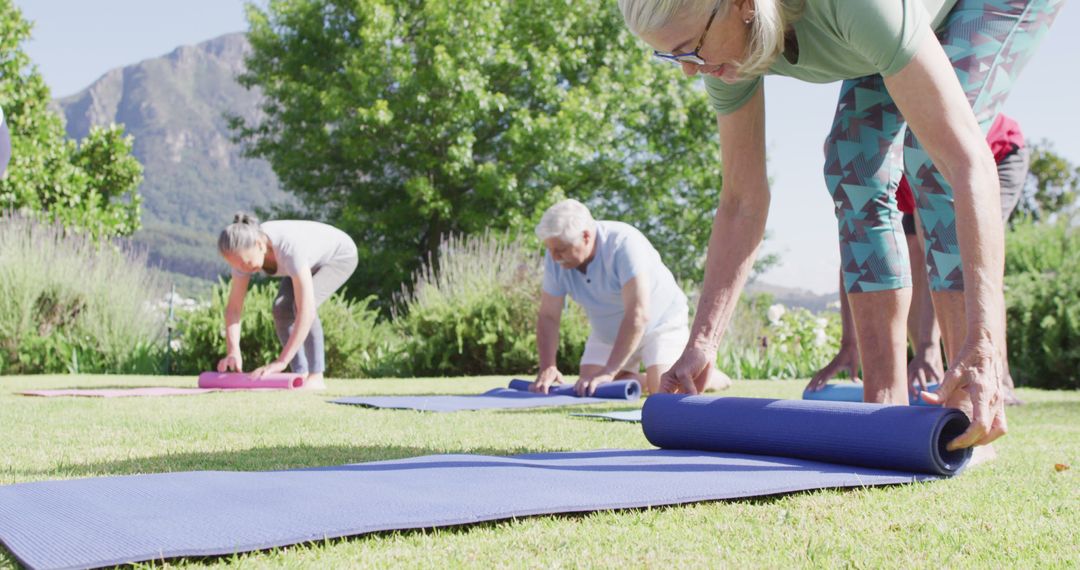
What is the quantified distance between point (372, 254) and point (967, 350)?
19.7 meters

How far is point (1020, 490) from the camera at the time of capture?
2.27m

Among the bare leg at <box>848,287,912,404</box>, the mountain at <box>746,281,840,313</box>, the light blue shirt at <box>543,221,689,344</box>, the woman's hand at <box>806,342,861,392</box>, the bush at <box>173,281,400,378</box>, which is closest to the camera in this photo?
the bare leg at <box>848,287,912,404</box>

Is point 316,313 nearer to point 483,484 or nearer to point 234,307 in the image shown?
point 234,307

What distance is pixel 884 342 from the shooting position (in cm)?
291

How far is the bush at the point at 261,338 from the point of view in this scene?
1020 cm

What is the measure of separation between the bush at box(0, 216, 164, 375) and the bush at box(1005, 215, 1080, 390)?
9.25 m

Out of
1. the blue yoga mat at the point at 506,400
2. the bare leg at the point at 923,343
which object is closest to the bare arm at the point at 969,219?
the bare leg at the point at 923,343

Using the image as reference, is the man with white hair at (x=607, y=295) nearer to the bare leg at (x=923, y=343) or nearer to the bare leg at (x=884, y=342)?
the bare leg at (x=923, y=343)

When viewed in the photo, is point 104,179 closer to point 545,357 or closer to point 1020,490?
point 545,357

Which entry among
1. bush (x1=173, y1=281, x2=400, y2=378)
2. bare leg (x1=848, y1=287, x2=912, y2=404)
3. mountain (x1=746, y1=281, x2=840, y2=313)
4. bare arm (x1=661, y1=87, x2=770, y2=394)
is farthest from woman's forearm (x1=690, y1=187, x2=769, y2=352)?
bush (x1=173, y1=281, x2=400, y2=378)

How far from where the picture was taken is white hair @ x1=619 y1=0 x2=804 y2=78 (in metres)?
2.29

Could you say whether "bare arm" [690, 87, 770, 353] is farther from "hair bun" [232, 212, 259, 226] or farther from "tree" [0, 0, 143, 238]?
"tree" [0, 0, 143, 238]

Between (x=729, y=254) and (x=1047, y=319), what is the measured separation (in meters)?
7.05

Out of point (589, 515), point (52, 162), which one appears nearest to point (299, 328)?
point (589, 515)
